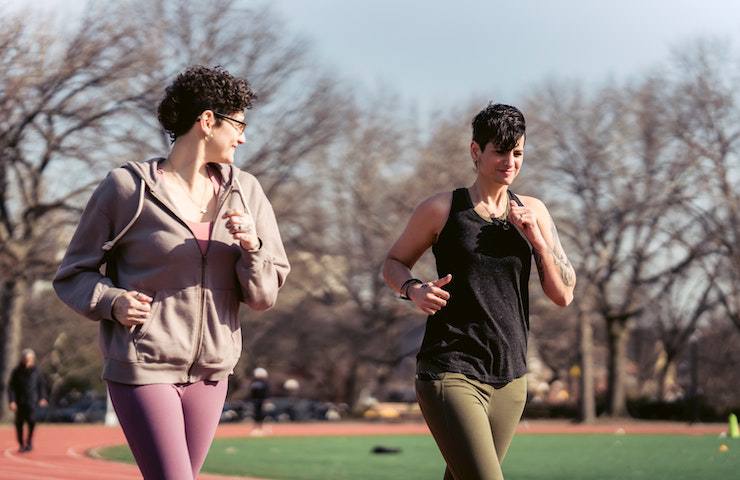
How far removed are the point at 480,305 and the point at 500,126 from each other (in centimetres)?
74

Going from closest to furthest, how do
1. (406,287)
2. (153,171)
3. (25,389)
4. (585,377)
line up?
1. (153,171)
2. (406,287)
3. (25,389)
4. (585,377)

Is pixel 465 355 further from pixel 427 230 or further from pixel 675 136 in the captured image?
pixel 675 136

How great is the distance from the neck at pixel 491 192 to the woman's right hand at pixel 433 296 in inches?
17.6

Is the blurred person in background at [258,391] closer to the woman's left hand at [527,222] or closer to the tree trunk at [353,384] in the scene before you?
the tree trunk at [353,384]

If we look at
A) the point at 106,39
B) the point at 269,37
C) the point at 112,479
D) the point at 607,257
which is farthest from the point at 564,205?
the point at 112,479

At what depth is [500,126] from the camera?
5.13 metres

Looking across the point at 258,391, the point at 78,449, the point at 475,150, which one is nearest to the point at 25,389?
the point at 78,449

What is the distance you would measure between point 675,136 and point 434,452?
22.1m

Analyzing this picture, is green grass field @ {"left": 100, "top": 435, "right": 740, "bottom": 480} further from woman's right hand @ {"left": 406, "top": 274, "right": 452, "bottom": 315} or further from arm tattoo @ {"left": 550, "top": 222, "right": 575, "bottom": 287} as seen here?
woman's right hand @ {"left": 406, "top": 274, "right": 452, "bottom": 315}

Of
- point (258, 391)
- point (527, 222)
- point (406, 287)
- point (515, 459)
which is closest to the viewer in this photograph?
point (527, 222)

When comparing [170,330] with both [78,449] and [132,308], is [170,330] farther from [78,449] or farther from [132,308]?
[78,449]

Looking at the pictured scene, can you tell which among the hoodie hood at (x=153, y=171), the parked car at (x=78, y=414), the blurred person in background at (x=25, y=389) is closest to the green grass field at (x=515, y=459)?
the blurred person in background at (x=25, y=389)

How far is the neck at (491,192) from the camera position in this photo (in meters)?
5.25

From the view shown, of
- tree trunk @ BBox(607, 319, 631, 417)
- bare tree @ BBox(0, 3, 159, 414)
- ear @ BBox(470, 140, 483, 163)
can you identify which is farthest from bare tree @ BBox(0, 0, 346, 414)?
ear @ BBox(470, 140, 483, 163)
